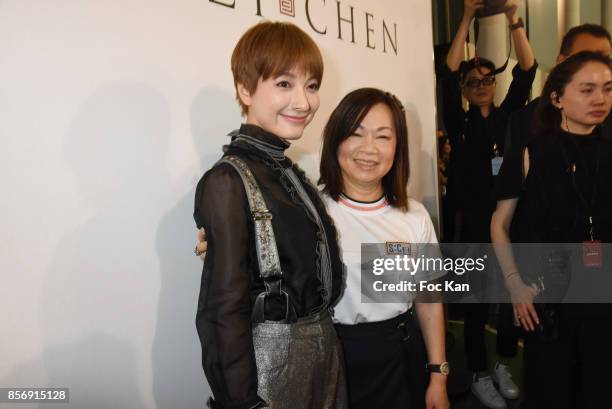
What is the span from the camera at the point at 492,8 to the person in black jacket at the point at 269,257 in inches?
64.4

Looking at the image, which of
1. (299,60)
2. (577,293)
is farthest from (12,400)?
(577,293)

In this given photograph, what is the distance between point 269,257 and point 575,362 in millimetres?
1542

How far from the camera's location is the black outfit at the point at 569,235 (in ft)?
5.41

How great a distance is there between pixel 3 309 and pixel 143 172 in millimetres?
514

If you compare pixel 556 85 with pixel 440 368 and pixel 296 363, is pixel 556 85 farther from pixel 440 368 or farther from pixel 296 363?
pixel 296 363

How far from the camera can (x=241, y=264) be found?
892mm

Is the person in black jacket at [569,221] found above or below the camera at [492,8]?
below

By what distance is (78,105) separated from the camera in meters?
1.11

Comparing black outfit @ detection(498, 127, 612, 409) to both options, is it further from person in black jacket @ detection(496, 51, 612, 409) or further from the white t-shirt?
the white t-shirt

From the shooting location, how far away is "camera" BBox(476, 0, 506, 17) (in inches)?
85.3

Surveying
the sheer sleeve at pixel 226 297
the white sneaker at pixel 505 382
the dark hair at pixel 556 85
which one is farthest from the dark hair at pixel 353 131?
the white sneaker at pixel 505 382

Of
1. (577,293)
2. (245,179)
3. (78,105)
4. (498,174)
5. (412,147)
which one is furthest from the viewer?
(412,147)

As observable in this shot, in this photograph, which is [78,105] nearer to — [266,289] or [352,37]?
[266,289]

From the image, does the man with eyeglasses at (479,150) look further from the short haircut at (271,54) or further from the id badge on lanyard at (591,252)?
the short haircut at (271,54)
